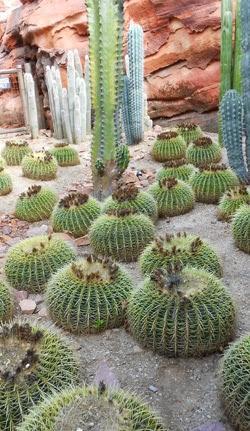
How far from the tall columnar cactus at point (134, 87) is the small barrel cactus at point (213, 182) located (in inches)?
120

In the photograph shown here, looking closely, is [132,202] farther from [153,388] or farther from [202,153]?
[153,388]

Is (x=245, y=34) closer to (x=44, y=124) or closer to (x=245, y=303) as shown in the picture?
(x=245, y=303)

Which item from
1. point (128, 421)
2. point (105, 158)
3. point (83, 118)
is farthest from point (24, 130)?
point (128, 421)

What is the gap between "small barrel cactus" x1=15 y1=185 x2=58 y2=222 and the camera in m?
5.56

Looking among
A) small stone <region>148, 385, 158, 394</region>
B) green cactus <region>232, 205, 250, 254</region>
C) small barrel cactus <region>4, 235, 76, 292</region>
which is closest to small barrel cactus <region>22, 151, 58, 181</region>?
small barrel cactus <region>4, 235, 76, 292</region>

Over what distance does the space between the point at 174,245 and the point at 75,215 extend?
60.9 inches

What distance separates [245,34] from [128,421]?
4.55m

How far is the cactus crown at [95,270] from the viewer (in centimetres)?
326

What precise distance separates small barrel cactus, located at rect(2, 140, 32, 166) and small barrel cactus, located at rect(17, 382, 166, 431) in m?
6.05

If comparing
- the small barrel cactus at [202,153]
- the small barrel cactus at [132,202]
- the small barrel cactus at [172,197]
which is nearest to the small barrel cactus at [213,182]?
the small barrel cactus at [172,197]

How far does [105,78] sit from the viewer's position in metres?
5.40

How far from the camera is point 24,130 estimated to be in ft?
34.2

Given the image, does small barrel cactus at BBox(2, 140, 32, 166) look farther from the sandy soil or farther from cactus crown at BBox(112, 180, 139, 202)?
the sandy soil

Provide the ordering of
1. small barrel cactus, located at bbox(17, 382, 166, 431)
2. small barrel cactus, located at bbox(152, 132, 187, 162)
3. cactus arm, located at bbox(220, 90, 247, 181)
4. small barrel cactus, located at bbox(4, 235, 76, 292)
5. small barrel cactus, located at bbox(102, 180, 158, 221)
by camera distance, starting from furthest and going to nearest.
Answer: small barrel cactus, located at bbox(152, 132, 187, 162), cactus arm, located at bbox(220, 90, 247, 181), small barrel cactus, located at bbox(102, 180, 158, 221), small barrel cactus, located at bbox(4, 235, 76, 292), small barrel cactus, located at bbox(17, 382, 166, 431)
